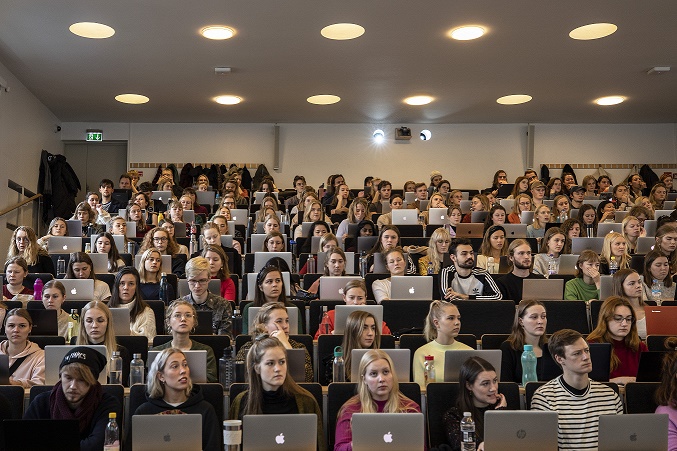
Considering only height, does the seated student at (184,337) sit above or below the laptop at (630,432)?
above

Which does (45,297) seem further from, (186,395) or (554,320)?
(554,320)

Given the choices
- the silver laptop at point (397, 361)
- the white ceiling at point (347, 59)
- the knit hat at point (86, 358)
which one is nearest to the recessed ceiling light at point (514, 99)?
the white ceiling at point (347, 59)

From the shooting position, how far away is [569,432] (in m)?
4.71

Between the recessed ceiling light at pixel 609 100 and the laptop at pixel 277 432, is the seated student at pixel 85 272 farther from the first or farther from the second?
the recessed ceiling light at pixel 609 100

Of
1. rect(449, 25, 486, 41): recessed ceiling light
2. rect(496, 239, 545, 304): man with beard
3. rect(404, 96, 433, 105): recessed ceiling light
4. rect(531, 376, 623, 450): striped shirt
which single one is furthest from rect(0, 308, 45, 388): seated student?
rect(404, 96, 433, 105): recessed ceiling light

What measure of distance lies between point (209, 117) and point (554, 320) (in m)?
8.96

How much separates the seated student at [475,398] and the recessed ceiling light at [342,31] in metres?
5.54

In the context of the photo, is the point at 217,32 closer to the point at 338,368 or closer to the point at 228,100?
the point at 228,100

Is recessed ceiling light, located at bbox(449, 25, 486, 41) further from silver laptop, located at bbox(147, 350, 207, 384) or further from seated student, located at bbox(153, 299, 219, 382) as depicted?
silver laptop, located at bbox(147, 350, 207, 384)

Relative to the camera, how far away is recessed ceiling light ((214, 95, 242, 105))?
1299cm

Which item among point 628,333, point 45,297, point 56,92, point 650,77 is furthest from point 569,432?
point 56,92

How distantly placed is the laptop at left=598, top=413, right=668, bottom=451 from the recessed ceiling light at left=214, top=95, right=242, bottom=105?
30.9 feet

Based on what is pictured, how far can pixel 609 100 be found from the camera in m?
13.1

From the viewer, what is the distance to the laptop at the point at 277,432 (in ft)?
14.0
